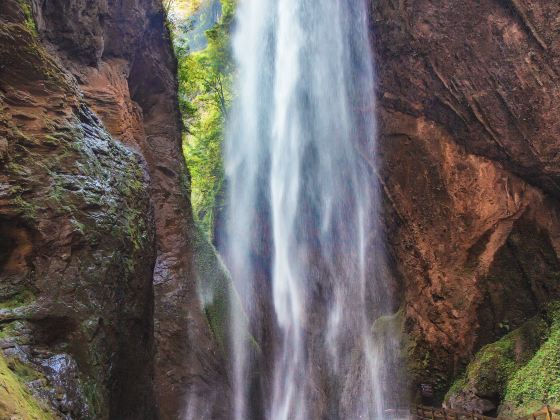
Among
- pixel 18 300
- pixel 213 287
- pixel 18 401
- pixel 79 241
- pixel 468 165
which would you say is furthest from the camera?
pixel 213 287

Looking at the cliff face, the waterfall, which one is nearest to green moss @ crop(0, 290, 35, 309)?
the cliff face

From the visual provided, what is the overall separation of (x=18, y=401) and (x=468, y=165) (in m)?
10.6

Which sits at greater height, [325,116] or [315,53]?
[315,53]

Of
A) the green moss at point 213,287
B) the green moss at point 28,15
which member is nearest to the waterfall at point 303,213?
the green moss at point 213,287

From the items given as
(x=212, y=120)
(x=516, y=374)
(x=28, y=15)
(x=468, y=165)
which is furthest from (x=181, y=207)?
(x=212, y=120)

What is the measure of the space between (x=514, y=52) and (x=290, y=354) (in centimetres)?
1177

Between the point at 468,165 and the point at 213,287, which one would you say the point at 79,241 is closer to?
the point at 213,287

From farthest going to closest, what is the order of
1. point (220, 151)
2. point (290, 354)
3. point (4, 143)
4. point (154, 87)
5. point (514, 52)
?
point (220, 151) → point (290, 354) → point (154, 87) → point (514, 52) → point (4, 143)

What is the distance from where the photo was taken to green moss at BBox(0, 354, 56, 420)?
121 inches

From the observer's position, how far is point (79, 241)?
6121 mm

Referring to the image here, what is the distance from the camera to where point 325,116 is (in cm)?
1614

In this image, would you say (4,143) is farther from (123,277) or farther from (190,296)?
(190,296)

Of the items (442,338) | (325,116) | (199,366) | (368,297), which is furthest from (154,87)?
(442,338)

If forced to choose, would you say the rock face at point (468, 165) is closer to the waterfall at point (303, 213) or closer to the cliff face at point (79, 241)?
the waterfall at point (303, 213)
